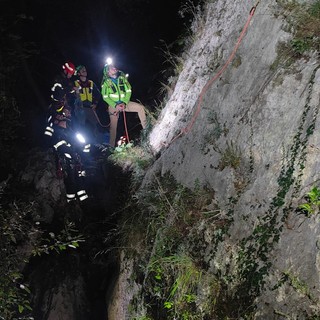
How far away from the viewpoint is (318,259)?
101 inches

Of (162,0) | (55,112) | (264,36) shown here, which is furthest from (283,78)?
(162,0)

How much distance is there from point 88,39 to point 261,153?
1263 cm

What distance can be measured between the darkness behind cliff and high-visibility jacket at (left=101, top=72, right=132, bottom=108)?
213cm

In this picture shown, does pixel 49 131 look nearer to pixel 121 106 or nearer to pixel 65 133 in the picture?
pixel 65 133

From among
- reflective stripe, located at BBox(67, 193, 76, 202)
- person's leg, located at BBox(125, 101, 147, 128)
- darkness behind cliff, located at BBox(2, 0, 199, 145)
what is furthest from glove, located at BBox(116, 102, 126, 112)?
reflective stripe, located at BBox(67, 193, 76, 202)

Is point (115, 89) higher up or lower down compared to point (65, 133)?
higher up

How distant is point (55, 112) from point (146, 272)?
4655mm

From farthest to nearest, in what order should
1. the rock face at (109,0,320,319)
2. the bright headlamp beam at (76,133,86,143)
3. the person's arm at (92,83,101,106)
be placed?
the person's arm at (92,83,101,106) < the bright headlamp beam at (76,133,86,143) < the rock face at (109,0,320,319)

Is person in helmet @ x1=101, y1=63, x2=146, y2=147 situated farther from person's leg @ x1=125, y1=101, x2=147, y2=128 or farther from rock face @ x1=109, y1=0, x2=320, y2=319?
rock face @ x1=109, y1=0, x2=320, y2=319

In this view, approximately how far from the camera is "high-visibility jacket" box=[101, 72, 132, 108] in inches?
317

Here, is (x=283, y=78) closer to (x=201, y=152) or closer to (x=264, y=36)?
(x=264, y=36)

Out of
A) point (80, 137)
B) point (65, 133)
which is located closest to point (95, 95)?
point (80, 137)

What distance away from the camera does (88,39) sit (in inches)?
558

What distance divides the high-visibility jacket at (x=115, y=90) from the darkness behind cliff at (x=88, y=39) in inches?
83.7
